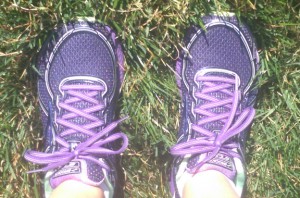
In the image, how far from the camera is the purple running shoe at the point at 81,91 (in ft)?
5.96

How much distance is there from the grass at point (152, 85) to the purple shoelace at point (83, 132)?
0.33ft

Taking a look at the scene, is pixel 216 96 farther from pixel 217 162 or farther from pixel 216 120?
pixel 217 162

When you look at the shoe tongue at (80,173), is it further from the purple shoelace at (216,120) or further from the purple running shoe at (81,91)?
the purple shoelace at (216,120)

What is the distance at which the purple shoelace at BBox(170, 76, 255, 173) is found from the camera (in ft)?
5.90

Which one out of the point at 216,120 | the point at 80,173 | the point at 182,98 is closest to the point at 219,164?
the point at 216,120

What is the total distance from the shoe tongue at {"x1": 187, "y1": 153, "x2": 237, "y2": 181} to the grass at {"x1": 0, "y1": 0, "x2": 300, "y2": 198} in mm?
139

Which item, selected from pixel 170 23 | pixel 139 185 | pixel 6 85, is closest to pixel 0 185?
pixel 6 85

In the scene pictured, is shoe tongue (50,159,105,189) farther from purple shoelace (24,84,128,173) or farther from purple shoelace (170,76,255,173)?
purple shoelace (170,76,255,173)

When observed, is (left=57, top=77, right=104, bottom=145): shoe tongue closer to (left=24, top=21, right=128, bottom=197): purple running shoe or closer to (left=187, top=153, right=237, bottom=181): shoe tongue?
(left=24, top=21, right=128, bottom=197): purple running shoe

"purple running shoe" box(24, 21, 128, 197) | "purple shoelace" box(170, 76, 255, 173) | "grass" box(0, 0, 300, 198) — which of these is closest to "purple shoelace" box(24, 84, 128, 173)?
"purple running shoe" box(24, 21, 128, 197)

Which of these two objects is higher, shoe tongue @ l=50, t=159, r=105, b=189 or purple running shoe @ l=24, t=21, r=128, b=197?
purple running shoe @ l=24, t=21, r=128, b=197

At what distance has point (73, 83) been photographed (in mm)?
1864

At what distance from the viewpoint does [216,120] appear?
1.86 meters

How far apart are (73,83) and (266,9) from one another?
70cm
